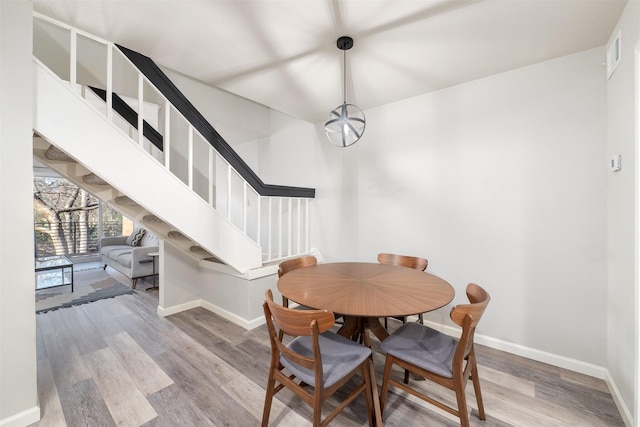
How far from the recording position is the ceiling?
64.0 inches

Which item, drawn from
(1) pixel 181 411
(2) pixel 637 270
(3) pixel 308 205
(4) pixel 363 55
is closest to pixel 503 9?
(4) pixel 363 55

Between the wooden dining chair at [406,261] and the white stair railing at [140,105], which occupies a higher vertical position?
the white stair railing at [140,105]

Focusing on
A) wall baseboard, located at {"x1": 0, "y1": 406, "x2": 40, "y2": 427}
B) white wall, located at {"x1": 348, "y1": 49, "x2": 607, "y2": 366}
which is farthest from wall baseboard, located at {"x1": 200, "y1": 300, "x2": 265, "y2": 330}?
white wall, located at {"x1": 348, "y1": 49, "x2": 607, "y2": 366}

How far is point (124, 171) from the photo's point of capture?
187cm

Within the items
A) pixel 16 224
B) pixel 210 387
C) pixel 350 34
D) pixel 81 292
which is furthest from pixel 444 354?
pixel 81 292

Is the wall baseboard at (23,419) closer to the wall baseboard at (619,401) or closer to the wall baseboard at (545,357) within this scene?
the wall baseboard at (545,357)

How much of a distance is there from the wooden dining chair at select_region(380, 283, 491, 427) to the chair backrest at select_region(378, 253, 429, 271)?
2.55 ft

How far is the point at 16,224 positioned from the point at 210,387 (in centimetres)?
157

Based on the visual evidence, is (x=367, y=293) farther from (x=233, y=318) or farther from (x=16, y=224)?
(x=16, y=224)

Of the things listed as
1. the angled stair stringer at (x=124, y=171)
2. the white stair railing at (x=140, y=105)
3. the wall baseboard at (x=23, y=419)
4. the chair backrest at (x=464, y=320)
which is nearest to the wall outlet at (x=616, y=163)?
the chair backrest at (x=464, y=320)

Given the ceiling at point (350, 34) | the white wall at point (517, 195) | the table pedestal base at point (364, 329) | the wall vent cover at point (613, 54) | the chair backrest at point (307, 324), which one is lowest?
the table pedestal base at point (364, 329)

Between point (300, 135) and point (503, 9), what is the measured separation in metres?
2.77

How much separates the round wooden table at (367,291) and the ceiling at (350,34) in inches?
70.8

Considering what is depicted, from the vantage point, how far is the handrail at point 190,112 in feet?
6.67
